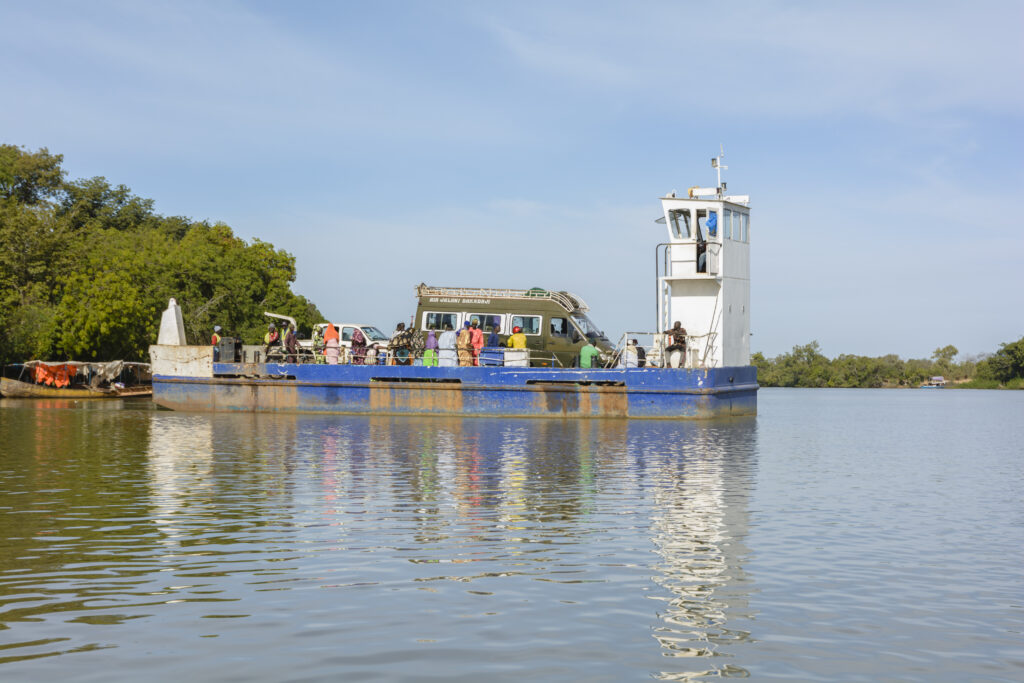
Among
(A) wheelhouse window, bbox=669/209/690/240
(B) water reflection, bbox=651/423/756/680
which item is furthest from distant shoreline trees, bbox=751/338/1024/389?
(B) water reflection, bbox=651/423/756/680

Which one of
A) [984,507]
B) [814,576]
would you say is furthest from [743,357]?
[814,576]

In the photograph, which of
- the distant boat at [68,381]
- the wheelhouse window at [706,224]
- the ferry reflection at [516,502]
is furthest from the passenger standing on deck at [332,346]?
the distant boat at [68,381]

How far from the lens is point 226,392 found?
30859 millimetres

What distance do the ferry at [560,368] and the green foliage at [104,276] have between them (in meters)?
15.6

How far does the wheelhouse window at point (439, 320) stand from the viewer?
3081cm

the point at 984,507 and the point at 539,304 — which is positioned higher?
the point at 539,304

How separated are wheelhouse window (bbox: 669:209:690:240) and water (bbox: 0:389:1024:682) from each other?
13504mm

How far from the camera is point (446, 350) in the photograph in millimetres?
29531

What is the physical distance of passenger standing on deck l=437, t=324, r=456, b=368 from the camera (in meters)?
29.6

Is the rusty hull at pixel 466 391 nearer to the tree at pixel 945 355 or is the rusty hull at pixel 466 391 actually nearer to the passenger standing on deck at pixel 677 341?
the passenger standing on deck at pixel 677 341

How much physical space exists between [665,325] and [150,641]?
24.4 meters

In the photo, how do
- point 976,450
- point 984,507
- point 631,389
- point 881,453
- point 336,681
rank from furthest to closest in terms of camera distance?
point 631,389 → point 976,450 → point 881,453 → point 984,507 → point 336,681

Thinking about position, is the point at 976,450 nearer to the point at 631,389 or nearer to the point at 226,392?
the point at 631,389

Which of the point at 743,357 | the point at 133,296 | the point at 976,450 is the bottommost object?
the point at 976,450
